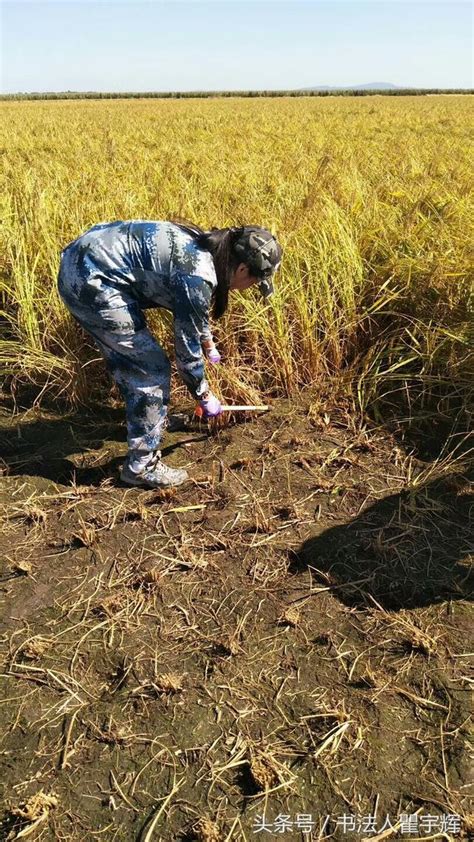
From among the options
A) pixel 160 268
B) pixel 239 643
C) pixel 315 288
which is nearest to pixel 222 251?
pixel 160 268

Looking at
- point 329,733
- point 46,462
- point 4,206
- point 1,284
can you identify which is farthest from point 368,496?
point 4,206

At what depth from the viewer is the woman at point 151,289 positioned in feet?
6.63

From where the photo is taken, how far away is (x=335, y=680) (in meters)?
1.56

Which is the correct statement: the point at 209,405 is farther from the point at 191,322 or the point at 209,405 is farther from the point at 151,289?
the point at 151,289

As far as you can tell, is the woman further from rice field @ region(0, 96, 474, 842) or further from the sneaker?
rice field @ region(0, 96, 474, 842)

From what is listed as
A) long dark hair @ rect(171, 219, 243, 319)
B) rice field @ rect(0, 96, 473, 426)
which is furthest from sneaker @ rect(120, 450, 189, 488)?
long dark hair @ rect(171, 219, 243, 319)

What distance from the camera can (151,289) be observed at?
2.14 m

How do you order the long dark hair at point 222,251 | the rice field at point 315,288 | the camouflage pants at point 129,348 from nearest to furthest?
the long dark hair at point 222,251 → the camouflage pants at point 129,348 → the rice field at point 315,288

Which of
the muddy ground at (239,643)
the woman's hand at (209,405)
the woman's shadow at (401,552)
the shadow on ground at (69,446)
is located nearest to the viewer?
the muddy ground at (239,643)

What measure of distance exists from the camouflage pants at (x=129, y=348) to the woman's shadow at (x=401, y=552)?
0.81 metres

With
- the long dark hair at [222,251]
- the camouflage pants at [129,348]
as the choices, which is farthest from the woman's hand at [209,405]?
the long dark hair at [222,251]

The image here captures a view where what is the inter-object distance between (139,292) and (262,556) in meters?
1.09

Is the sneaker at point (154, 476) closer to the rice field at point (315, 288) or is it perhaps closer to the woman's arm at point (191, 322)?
the woman's arm at point (191, 322)

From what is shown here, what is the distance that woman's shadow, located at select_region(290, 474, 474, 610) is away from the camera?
1.84m
